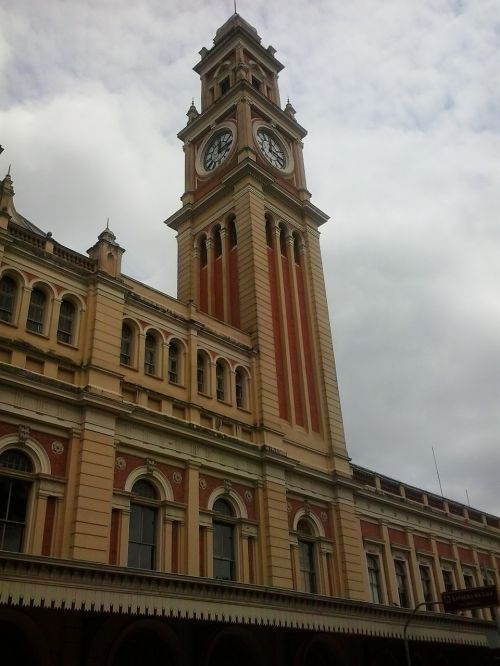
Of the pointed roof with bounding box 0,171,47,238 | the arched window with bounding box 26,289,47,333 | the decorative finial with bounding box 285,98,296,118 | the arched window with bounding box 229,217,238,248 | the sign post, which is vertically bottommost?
the sign post

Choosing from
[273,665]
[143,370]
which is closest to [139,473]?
[143,370]

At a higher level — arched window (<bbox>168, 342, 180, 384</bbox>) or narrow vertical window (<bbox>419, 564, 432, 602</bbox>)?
arched window (<bbox>168, 342, 180, 384</bbox>)

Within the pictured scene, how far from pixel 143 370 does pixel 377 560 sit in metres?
15.6

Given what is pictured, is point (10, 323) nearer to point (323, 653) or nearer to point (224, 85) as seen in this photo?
point (323, 653)

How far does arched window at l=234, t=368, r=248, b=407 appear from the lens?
2912cm

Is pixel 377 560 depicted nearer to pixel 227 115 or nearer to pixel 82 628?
pixel 82 628

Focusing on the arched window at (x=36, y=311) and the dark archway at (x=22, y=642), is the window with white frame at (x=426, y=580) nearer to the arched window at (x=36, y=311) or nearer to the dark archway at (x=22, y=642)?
the dark archway at (x=22, y=642)

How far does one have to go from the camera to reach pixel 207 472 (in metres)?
25.3

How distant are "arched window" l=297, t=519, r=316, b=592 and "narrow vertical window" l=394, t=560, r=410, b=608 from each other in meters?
7.43

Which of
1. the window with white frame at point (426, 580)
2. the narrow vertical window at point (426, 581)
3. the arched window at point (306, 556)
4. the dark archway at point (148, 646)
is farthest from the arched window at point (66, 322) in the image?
the narrow vertical window at point (426, 581)

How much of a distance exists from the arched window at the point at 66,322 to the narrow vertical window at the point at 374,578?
18.0 m

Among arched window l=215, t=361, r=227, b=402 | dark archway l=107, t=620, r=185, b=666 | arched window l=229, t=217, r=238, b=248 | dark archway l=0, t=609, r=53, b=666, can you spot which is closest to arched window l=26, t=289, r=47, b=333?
arched window l=215, t=361, r=227, b=402

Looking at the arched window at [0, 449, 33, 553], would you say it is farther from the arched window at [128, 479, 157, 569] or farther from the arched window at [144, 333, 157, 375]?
the arched window at [144, 333, 157, 375]

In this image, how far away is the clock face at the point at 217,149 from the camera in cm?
3975
